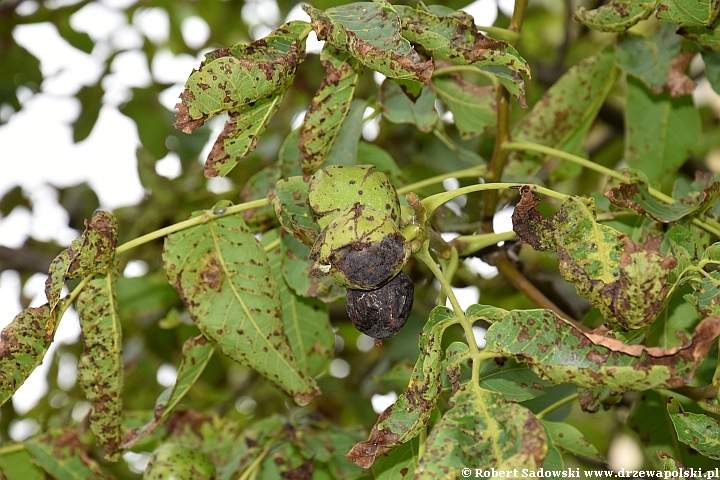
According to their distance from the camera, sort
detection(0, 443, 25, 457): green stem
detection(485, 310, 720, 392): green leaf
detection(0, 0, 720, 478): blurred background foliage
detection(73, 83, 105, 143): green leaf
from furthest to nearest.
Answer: detection(73, 83, 105, 143): green leaf, detection(0, 0, 720, 478): blurred background foliage, detection(0, 443, 25, 457): green stem, detection(485, 310, 720, 392): green leaf

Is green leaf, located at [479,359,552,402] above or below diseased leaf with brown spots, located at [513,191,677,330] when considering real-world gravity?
below

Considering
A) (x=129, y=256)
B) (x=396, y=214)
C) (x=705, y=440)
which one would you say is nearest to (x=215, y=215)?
(x=396, y=214)

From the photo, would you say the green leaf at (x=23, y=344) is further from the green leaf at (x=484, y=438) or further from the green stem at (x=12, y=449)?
the green leaf at (x=484, y=438)

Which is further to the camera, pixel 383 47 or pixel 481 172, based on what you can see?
pixel 481 172

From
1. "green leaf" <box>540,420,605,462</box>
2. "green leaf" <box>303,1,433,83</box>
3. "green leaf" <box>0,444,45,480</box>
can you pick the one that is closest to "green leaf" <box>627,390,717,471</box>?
"green leaf" <box>540,420,605,462</box>

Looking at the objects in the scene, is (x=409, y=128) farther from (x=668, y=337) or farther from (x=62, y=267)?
(x=62, y=267)

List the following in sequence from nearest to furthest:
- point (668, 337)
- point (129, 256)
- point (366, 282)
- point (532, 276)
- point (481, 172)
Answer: point (366, 282), point (668, 337), point (481, 172), point (532, 276), point (129, 256)

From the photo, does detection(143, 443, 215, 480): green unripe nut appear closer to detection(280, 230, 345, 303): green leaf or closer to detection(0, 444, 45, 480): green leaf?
detection(0, 444, 45, 480): green leaf
